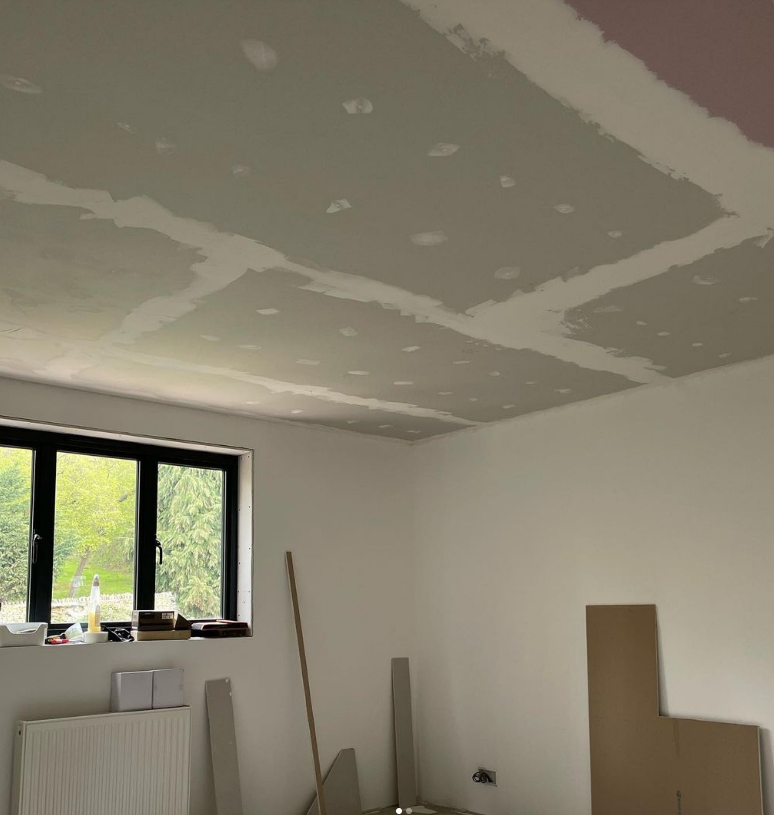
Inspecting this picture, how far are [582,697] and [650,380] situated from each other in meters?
1.85

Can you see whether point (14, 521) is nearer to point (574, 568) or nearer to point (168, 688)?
point (168, 688)

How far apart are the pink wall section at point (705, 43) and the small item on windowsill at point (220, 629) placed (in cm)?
387

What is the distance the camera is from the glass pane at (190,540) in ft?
15.9

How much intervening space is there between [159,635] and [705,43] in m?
3.94

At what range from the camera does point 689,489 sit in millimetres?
4344

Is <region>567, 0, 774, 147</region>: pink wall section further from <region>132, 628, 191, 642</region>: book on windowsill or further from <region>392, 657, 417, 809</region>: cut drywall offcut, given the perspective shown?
<region>392, 657, 417, 809</region>: cut drywall offcut

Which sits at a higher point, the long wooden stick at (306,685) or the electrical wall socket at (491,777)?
the long wooden stick at (306,685)

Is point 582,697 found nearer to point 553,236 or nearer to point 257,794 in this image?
point 257,794

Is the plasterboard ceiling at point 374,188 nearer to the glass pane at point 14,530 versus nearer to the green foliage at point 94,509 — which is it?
the glass pane at point 14,530

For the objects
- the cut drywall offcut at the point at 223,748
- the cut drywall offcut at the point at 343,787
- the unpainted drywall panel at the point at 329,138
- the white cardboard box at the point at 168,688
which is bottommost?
the cut drywall offcut at the point at 343,787

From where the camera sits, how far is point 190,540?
196 inches

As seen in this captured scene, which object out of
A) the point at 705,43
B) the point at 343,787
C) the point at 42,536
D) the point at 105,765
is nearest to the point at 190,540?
the point at 42,536

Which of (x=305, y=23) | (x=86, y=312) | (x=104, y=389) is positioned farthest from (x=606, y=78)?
(x=104, y=389)

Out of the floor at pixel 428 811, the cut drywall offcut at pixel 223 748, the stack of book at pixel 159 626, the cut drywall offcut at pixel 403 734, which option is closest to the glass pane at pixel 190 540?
the stack of book at pixel 159 626
